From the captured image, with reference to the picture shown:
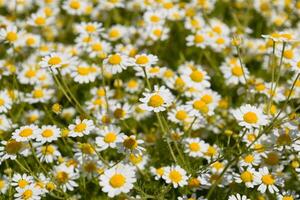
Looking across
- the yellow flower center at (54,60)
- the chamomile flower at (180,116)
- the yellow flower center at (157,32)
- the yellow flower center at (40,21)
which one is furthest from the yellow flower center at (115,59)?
the yellow flower center at (40,21)

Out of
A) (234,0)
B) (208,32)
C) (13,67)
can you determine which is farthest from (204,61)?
(13,67)

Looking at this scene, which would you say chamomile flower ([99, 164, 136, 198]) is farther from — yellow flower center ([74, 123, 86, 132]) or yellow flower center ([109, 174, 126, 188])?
yellow flower center ([74, 123, 86, 132])

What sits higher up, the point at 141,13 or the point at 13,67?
the point at 141,13

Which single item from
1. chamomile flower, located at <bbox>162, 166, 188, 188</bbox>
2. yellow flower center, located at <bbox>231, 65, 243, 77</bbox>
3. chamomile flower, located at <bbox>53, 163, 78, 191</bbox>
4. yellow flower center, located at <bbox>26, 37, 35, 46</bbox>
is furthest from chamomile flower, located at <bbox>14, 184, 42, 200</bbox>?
yellow flower center, located at <bbox>231, 65, 243, 77</bbox>

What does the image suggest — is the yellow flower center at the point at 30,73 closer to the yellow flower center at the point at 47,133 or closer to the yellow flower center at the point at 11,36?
the yellow flower center at the point at 11,36

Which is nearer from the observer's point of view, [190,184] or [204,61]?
[190,184]

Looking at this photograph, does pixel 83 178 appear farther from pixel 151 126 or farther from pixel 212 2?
pixel 212 2

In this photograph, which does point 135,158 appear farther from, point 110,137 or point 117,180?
point 117,180
